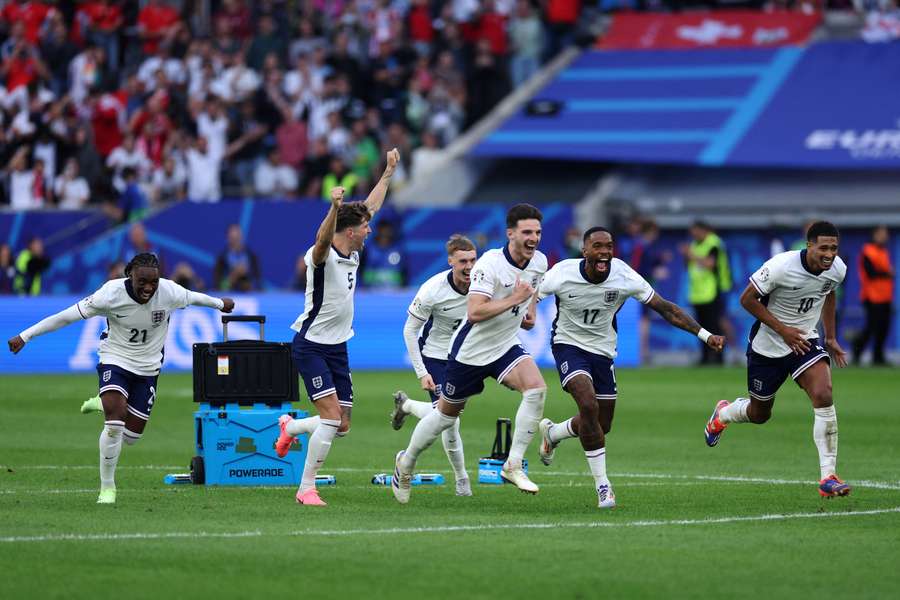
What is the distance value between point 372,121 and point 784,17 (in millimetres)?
9135

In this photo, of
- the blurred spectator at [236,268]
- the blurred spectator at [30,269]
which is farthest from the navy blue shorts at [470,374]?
the blurred spectator at [30,269]

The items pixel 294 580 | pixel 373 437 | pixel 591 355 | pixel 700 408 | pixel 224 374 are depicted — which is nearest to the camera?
pixel 294 580

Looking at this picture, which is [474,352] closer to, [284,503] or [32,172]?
[284,503]

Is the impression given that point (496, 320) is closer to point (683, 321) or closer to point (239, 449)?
point (683, 321)

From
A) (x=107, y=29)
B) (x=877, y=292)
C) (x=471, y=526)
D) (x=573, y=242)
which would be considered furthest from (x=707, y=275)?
(x=471, y=526)

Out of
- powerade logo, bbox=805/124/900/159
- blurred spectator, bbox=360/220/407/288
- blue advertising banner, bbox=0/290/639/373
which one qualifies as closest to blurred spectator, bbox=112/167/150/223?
blue advertising banner, bbox=0/290/639/373

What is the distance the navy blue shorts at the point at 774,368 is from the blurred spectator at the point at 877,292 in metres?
15.3

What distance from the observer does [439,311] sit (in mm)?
15320

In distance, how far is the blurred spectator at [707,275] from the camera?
29109 millimetres

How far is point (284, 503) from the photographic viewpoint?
12977 mm

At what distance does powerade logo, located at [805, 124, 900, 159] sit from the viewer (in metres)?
32.8

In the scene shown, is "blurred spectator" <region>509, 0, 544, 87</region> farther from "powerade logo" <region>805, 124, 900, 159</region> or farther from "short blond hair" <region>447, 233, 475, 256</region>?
"short blond hair" <region>447, 233, 475, 256</region>

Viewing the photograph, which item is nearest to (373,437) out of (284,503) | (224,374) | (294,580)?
(224,374)

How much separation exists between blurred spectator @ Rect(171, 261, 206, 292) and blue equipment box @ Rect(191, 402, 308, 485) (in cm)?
1345
